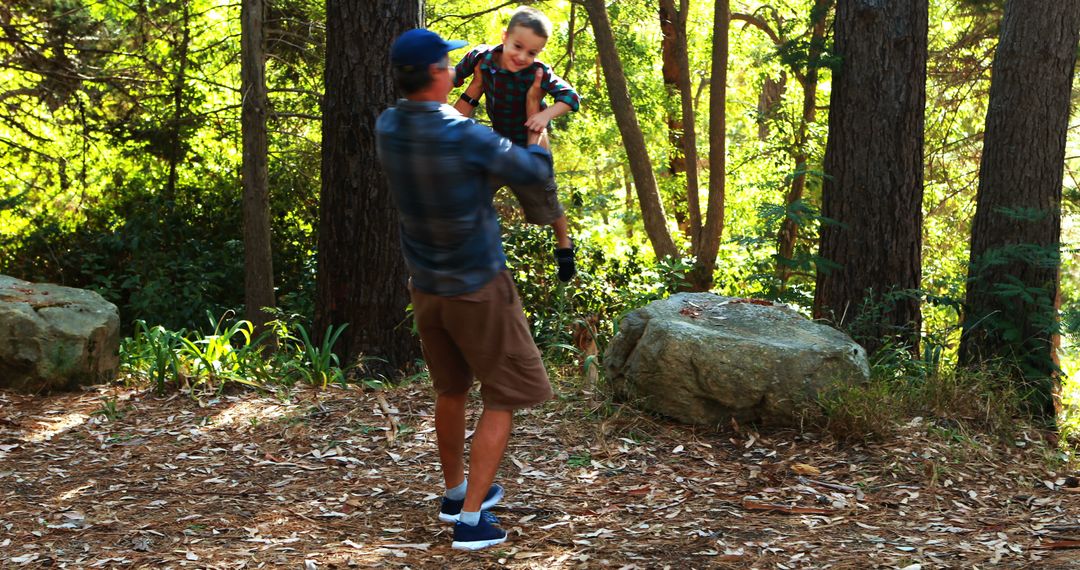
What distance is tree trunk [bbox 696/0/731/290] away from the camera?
1323cm

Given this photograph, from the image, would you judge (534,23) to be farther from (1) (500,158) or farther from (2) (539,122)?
(1) (500,158)

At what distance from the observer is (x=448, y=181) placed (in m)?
3.52

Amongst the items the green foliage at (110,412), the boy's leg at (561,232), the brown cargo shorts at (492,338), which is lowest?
the green foliage at (110,412)

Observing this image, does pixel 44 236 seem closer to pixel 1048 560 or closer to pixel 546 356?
pixel 546 356

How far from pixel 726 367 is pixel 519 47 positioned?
2.14m

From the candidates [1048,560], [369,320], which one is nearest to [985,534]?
[1048,560]

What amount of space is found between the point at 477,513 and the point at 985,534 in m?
2.25

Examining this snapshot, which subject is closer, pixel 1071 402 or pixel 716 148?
pixel 1071 402

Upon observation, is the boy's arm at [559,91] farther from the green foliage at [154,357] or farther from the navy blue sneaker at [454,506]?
the green foliage at [154,357]

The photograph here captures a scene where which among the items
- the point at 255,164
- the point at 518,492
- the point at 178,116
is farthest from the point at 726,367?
the point at 178,116

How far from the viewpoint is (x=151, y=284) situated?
11.1m

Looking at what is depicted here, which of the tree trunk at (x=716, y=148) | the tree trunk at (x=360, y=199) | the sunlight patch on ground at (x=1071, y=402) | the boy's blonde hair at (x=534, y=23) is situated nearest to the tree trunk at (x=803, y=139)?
the tree trunk at (x=716, y=148)

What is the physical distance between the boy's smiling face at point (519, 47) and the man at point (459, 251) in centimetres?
43

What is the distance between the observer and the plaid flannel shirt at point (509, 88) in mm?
4285
